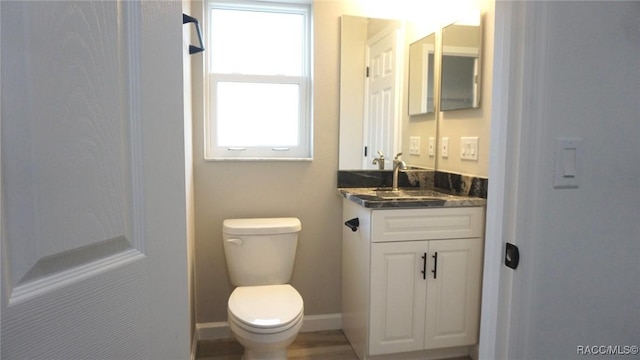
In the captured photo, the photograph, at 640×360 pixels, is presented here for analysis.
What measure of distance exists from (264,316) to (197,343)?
0.81 meters

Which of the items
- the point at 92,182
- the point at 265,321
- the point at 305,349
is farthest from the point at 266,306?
the point at 92,182

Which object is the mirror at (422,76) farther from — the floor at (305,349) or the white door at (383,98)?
the floor at (305,349)

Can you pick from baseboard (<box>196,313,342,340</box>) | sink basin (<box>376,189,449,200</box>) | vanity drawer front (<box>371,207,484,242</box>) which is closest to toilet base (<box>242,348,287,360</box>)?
baseboard (<box>196,313,342,340</box>)

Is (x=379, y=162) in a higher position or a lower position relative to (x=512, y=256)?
higher

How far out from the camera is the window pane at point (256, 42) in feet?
8.02

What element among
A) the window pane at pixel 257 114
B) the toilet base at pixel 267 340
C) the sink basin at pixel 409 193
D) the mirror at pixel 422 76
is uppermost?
the mirror at pixel 422 76

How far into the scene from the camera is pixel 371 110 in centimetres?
257

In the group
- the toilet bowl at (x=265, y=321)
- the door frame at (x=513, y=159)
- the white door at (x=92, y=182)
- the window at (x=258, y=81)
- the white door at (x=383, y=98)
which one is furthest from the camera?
the white door at (x=383, y=98)

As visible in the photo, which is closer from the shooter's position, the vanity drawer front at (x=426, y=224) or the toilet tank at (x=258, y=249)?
the vanity drawer front at (x=426, y=224)

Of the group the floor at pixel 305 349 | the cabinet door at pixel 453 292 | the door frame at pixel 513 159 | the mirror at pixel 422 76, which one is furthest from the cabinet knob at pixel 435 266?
the door frame at pixel 513 159

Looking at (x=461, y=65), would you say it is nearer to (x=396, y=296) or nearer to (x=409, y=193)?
(x=409, y=193)

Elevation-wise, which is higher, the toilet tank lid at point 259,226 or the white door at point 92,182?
the white door at point 92,182

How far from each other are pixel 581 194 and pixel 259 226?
1.63 meters

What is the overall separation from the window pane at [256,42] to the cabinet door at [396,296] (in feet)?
4.08
